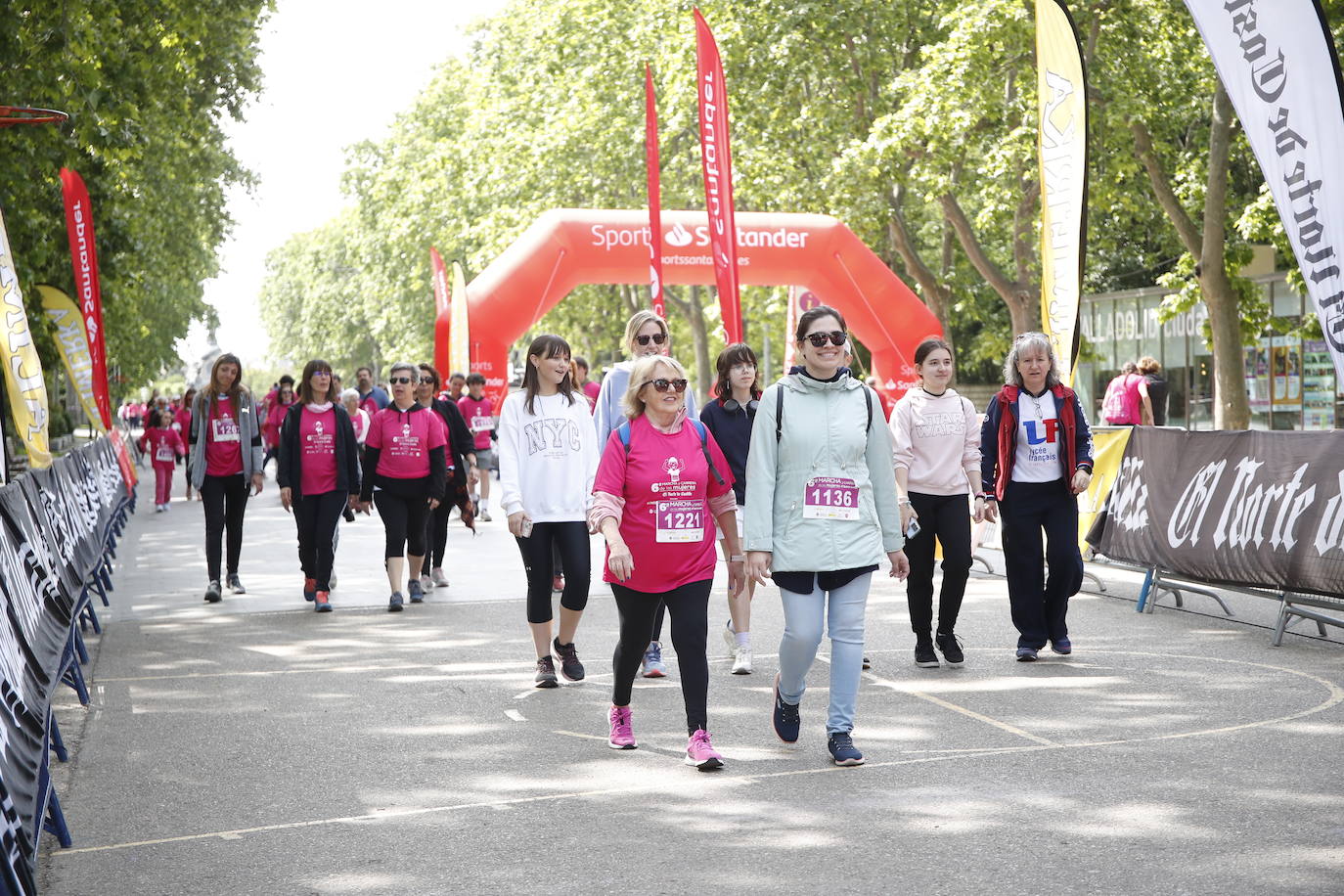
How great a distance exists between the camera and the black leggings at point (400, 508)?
12.0 m

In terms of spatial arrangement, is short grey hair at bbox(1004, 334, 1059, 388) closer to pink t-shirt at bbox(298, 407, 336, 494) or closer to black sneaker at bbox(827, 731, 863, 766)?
black sneaker at bbox(827, 731, 863, 766)

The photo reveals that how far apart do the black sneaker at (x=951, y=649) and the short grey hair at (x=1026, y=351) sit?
1.49 meters

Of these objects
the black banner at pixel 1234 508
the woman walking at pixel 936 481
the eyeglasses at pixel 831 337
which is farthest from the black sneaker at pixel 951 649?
the eyeglasses at pixel 831 337

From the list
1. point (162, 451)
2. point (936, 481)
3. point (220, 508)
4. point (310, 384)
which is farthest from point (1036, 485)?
point (162, 451)

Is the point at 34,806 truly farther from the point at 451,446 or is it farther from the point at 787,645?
the point at 451,446

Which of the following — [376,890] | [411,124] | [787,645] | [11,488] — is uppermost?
[411,124]

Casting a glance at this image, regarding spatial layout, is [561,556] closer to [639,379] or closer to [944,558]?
[639,379]

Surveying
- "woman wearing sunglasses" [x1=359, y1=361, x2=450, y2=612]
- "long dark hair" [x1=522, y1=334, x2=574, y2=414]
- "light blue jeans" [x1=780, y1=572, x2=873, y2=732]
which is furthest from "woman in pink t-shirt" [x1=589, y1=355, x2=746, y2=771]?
"woman wearing sunglasses" [x1=359, y1=361, x2=450, y2=612]

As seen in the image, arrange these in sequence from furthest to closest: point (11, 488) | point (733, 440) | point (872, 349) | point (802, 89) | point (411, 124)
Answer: point (411, 124)
point (802, 89)
point (872, 349)
point (733, 440)
point (11, 488)

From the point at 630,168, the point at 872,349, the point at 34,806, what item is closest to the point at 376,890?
the point at 34,806

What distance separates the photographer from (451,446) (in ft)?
42.6

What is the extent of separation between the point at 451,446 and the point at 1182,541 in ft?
18.9

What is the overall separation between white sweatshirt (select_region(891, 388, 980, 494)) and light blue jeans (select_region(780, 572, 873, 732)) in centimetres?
244

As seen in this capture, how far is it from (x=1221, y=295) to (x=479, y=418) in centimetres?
990
